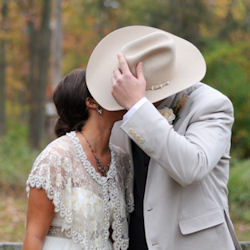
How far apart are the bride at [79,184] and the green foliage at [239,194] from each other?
5.48 metres

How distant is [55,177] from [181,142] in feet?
2.38

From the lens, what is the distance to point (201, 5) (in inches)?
768

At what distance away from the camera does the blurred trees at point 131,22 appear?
12523 mm

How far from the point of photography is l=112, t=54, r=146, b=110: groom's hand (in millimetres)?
2516

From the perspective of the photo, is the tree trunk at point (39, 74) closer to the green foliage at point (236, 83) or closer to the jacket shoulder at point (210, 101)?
the green foliage at point (236, 83)

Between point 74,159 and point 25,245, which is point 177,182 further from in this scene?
point 25,245

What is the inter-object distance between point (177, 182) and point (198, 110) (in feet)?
1.16

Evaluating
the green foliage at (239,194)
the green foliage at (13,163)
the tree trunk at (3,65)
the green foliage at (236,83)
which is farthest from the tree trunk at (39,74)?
the green foliage at (239,194)

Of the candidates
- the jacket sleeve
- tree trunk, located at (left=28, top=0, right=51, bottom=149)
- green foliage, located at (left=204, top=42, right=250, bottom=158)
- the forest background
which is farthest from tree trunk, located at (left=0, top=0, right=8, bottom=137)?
the jacket sleeve

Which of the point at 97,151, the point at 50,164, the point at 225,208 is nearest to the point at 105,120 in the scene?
the point at 97,151

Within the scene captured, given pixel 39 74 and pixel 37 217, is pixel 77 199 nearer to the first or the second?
pixel 37 217

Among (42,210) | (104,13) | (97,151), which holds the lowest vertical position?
(104,13)

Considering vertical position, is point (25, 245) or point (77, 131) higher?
point (77, 131)

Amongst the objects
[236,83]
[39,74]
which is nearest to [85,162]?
[236,83]
